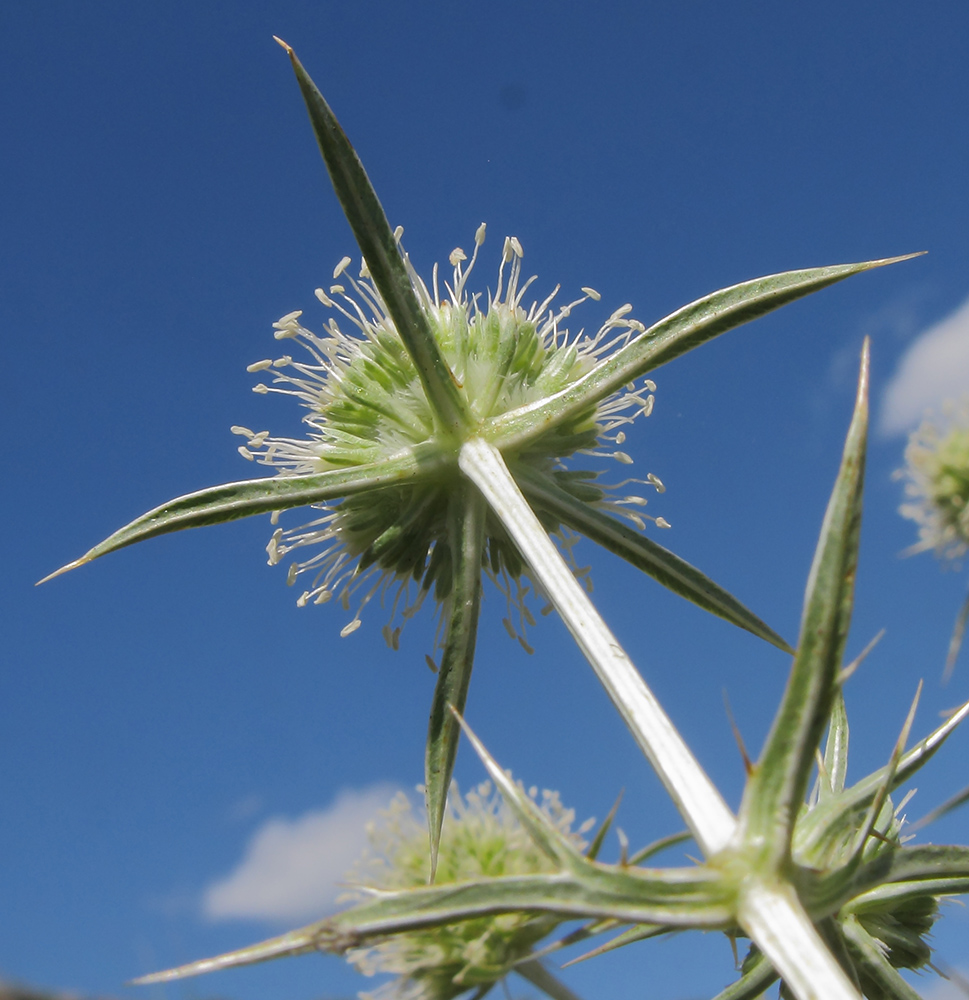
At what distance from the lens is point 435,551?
11.1 feet

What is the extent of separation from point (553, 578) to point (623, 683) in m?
0.36

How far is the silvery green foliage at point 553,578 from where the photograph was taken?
60.9 inches

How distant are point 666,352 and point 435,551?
131cm

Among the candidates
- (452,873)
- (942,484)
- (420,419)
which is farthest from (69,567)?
(942,484)

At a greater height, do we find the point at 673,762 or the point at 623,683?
the point at 623,683

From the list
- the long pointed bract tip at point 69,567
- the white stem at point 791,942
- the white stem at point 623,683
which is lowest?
the white stem at point 791,942

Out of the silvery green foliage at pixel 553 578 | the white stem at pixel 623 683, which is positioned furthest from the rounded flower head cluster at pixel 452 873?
the white stem at pixel 623 683

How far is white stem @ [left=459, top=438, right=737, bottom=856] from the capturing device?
5.51 feet

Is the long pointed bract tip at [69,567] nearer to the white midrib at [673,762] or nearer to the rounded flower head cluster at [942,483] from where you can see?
the white midrib at [673,762]

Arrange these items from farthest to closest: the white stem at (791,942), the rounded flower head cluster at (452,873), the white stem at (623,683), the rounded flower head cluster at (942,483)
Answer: the rounded flower head cluster at (942,483) → the rounded flower head cluster at (452,873) → the white stem at (623,683) → the white stem at (791,942)

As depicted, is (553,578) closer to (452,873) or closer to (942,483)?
(452,873)

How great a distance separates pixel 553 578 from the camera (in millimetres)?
2215

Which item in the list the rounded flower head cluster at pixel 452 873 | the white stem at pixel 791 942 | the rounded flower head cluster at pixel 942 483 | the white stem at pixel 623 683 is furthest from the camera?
the rounded flower head cluster at pixel 942 483

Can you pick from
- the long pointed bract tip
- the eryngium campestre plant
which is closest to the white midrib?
the long pointed bract tip
